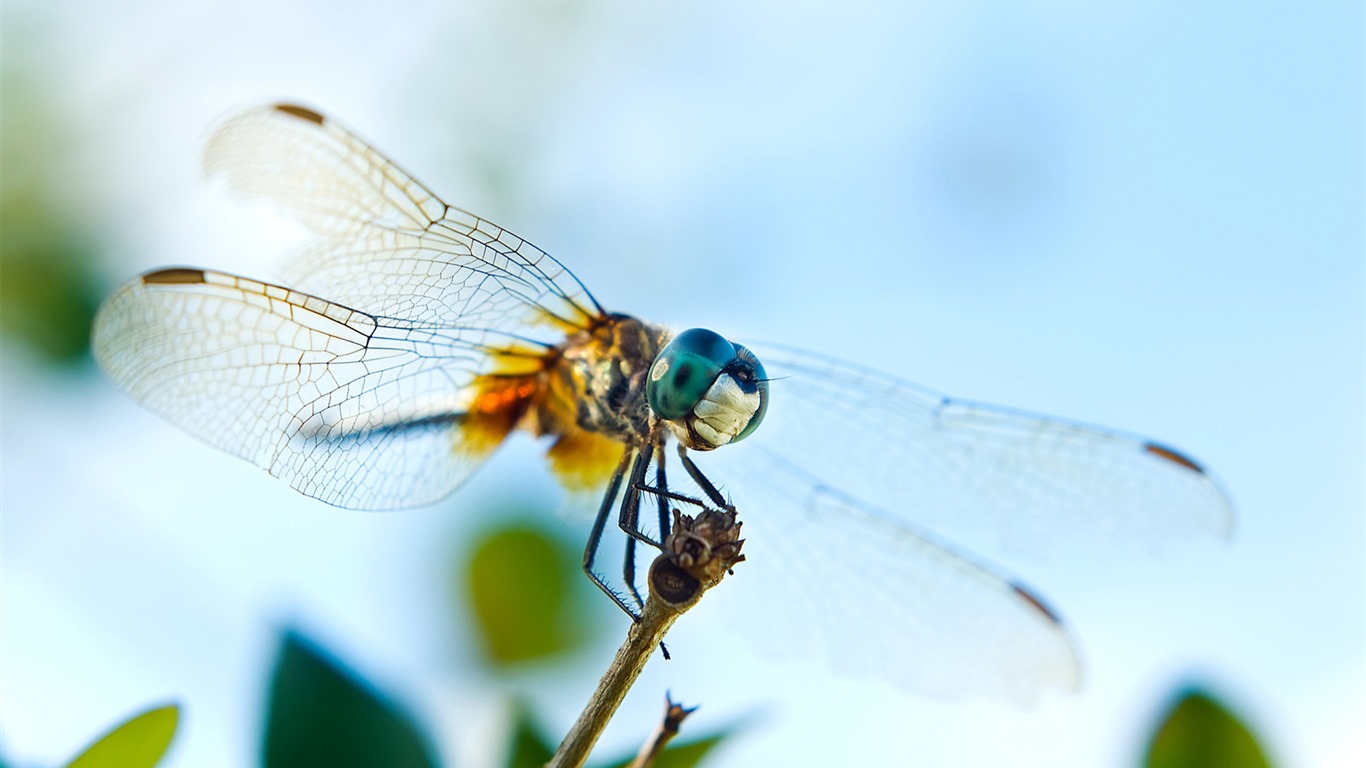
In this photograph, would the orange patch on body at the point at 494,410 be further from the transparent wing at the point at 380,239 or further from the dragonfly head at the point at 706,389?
the dragonfly head at the point at 706,389

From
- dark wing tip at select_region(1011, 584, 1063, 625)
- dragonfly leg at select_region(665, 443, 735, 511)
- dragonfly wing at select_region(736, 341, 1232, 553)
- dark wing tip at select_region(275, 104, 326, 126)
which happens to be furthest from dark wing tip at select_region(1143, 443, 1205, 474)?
dark wing tip at select_region(275, 104, 326, 126)

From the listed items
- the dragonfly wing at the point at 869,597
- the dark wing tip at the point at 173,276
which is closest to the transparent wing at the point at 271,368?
the dark wing tip at the point at 173,276

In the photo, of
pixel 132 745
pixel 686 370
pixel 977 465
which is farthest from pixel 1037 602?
pixel 132 745

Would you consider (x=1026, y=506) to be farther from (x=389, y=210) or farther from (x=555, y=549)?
(x=389, y=210)

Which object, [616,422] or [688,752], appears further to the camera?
[616,422]

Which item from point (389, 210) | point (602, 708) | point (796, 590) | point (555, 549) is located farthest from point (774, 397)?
point (602, 708)

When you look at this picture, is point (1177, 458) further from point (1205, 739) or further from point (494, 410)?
point (494, 410)
